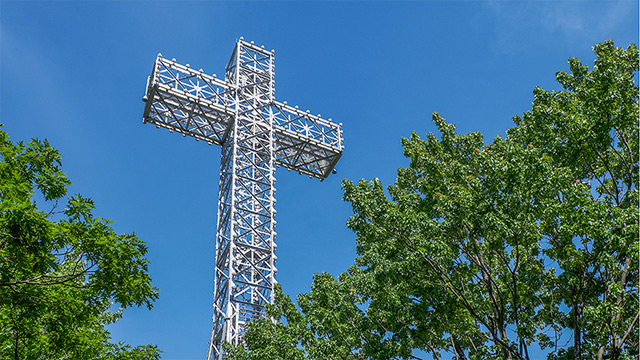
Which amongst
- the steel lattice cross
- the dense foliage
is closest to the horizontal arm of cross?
the steel lattice cross

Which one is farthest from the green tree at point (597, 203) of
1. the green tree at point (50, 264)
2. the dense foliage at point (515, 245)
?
the green tree at point (50, 264)

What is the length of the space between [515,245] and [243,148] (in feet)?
45.1

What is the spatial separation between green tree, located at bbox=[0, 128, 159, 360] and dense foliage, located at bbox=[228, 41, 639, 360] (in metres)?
5.13

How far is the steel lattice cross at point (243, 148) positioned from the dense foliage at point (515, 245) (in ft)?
17.2

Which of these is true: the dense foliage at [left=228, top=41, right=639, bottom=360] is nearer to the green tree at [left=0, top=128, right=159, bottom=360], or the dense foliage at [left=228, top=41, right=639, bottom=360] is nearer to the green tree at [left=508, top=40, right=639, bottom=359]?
the green tree at [left=508, top=40, right=639, bottom=359]

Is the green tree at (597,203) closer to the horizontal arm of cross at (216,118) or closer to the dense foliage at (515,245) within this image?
the dense foliage at (515,245)

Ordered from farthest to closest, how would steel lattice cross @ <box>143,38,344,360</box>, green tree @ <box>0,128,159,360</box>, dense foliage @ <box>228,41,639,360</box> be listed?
steel lattice cross @ <box>143,38,344,360</box> → dense foliage @ <box>228,41,639,360</box> → green tree @ <box>0,128,159,360</box>

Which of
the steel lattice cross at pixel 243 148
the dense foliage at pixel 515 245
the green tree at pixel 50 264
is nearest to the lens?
the green tree at pixel 50 264

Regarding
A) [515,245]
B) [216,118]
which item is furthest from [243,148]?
[515,245]

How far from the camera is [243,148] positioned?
23016mm

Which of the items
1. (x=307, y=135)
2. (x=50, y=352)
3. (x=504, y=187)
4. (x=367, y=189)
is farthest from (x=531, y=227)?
(x=307, y=135)

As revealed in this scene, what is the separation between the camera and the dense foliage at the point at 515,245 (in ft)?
36.3

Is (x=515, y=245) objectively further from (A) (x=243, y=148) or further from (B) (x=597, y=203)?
(A) (x=243, y=148)

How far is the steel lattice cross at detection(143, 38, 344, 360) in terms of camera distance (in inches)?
773
